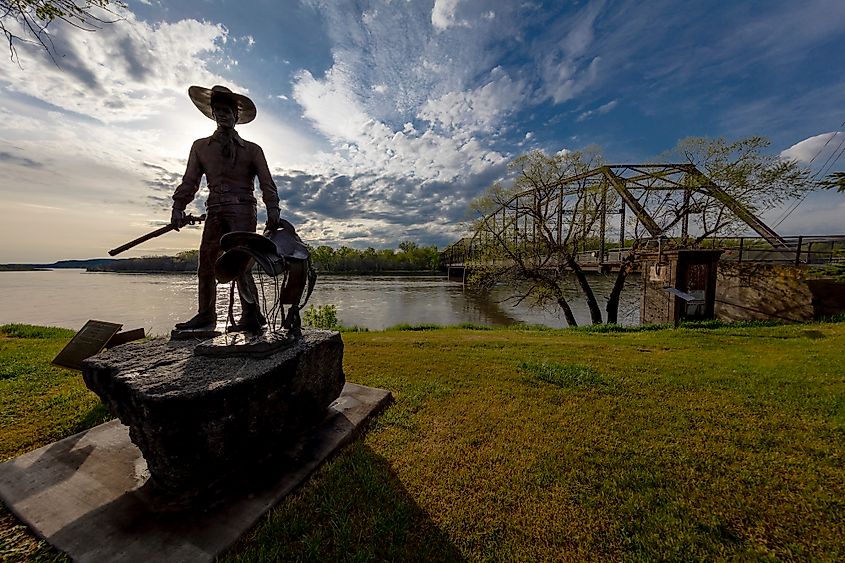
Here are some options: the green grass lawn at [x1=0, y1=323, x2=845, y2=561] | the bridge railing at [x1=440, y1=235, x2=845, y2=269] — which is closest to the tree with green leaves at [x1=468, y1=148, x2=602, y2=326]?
the bridge railing at [x1=440, y1=235, x2=845, y2=269]

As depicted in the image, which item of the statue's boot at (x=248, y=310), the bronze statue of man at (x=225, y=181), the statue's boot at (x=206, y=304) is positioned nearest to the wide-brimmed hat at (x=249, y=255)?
the statue's boot at (x=248, y=310)

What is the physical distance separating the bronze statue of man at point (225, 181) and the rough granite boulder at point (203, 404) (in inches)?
33.8

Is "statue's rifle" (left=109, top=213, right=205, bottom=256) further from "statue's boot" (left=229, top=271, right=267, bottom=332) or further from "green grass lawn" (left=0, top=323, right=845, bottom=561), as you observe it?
"green grass lawn" (left=0, top=323, right=845, bottom=561)

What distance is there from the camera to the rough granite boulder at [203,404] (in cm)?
206

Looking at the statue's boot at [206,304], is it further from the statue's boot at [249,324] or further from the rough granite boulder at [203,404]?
the rough granite boulder at [203,404]

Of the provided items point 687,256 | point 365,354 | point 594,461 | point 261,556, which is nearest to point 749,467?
point 594,461

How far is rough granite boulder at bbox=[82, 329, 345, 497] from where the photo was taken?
2057mm

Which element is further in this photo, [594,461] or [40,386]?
[40,386]

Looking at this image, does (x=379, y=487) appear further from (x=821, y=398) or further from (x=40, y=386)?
Answer: (x=821, y=398)

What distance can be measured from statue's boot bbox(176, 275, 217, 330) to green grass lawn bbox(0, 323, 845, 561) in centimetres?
139

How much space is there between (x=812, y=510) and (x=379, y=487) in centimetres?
296

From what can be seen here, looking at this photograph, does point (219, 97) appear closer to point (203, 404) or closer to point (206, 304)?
point (206, 304)

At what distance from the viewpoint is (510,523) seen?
7.23 feet

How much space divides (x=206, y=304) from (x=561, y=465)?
397 cm
